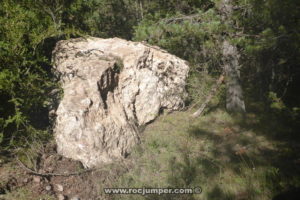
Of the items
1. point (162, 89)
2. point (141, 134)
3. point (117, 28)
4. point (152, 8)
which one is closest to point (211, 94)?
point (162, 89)

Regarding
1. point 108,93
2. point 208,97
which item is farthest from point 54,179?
point 208,97

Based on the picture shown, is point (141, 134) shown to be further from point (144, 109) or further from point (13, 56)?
point (13, 56)

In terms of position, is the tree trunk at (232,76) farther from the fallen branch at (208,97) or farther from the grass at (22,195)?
the grass at (22,195)

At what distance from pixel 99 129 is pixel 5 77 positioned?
83.5 inches

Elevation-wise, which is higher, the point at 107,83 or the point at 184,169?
the point at 107,83

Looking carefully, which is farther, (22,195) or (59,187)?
(59,187)

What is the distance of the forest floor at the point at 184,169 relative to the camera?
14.0 ft

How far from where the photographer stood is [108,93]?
20.0ft

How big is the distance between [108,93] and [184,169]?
271cm

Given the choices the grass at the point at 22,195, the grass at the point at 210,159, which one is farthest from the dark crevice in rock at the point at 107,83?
the grass at the point at 22,195

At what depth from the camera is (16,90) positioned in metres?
4.77

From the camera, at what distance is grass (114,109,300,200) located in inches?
171

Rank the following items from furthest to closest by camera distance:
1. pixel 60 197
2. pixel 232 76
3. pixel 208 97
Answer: pixel 208 97
pixel 232 76
pixel 60 197

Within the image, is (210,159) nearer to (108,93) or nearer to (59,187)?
(108,93)
